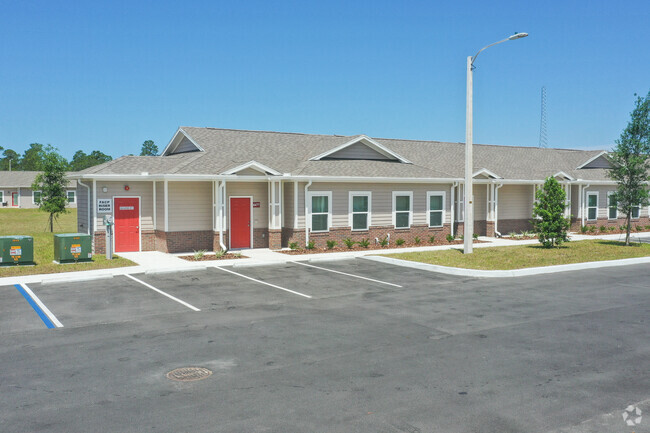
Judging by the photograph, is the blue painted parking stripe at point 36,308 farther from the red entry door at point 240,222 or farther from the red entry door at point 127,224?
the red entry door at point 240,222

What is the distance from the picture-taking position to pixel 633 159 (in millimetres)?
24469

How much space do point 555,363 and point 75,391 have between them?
6.89m

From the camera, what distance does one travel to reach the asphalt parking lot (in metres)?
6.35

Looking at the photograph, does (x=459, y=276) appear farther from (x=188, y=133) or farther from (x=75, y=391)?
(x=188, y=133)

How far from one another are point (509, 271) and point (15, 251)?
52.2 ft

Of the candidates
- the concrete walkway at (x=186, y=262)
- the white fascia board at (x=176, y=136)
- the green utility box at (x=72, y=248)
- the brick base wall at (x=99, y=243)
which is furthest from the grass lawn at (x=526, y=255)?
the brick base wall at (x=99, y=243)

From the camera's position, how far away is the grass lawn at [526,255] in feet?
62.8

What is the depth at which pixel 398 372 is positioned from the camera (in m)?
7.91

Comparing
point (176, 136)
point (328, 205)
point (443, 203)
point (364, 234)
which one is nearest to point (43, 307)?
point (328, 205)

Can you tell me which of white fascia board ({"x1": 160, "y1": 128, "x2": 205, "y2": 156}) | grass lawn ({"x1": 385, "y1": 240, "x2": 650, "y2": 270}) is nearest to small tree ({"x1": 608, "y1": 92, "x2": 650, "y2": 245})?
grass lawn ({"x1": 385, "y1": 240, "x2": 650, "y2": 270})

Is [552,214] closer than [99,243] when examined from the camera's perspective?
No

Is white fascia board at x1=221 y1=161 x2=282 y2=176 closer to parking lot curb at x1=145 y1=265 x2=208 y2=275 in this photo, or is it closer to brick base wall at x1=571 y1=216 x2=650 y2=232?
parking lot curb at x1=145 y1=265 x2=208 y2=275

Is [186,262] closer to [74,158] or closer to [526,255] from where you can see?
[526,255]

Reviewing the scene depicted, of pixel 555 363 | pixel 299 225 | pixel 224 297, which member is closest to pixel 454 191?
pixel 299 225
